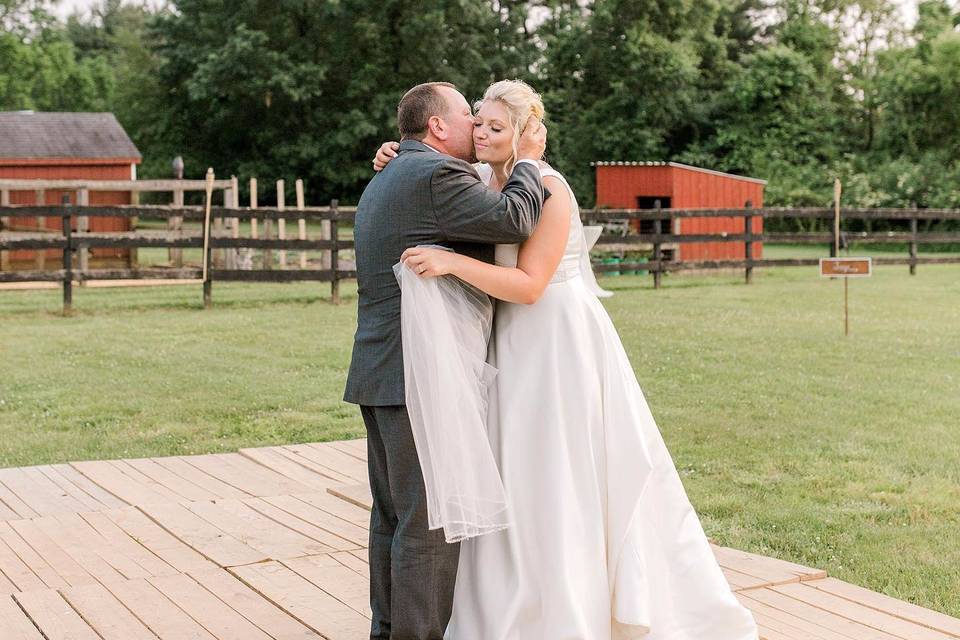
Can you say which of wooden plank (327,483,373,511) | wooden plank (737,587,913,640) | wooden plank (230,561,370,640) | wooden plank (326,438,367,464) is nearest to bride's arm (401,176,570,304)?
wooden plank (230,561,370,640)

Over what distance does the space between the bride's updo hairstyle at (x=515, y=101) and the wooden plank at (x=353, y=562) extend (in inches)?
69.7

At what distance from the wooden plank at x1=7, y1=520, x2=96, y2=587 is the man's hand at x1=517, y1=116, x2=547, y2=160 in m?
2.23

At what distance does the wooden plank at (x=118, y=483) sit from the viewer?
18.3ft

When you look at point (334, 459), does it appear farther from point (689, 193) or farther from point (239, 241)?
point (689, 193)

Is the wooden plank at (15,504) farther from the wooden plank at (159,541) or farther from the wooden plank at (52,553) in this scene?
the wooden plank at (159,541)

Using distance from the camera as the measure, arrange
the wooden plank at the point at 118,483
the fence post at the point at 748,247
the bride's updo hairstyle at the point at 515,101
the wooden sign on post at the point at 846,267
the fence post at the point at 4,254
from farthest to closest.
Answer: the fence post at the point at 4,254 < the fence post at the point at 748,247 < the wooden sign on post at the point at 846,267 < the wooden plank at the point at 118,483 < the bride's updo hairstyle at the point at 515,101

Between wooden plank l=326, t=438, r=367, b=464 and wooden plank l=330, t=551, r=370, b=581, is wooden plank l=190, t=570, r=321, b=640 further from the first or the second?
wooden plank l=326, t=438, r=367, b=464

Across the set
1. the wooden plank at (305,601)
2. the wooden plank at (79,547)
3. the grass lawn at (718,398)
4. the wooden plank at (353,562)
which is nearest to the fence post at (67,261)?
the grass lawn at (718,398)

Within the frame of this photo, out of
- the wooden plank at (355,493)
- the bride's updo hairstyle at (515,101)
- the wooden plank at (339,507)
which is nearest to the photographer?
the bride's updo hairstyle at (515,101)

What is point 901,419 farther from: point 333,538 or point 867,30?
point 867,30

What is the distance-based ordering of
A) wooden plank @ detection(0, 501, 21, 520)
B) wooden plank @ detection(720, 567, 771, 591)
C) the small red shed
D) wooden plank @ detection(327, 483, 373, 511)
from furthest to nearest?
the small red shed < wooden plank @ detection(327, 483, 373, 511) < wooden plank @ detection(0, 501, 21, 520) < wooden plank @ detection(720, 567, 771, 591)

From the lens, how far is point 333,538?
4.82 meters

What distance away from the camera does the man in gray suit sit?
3.15 metres

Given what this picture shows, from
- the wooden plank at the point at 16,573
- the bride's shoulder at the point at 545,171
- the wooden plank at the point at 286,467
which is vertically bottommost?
the wooden plank at the point at 16,573
